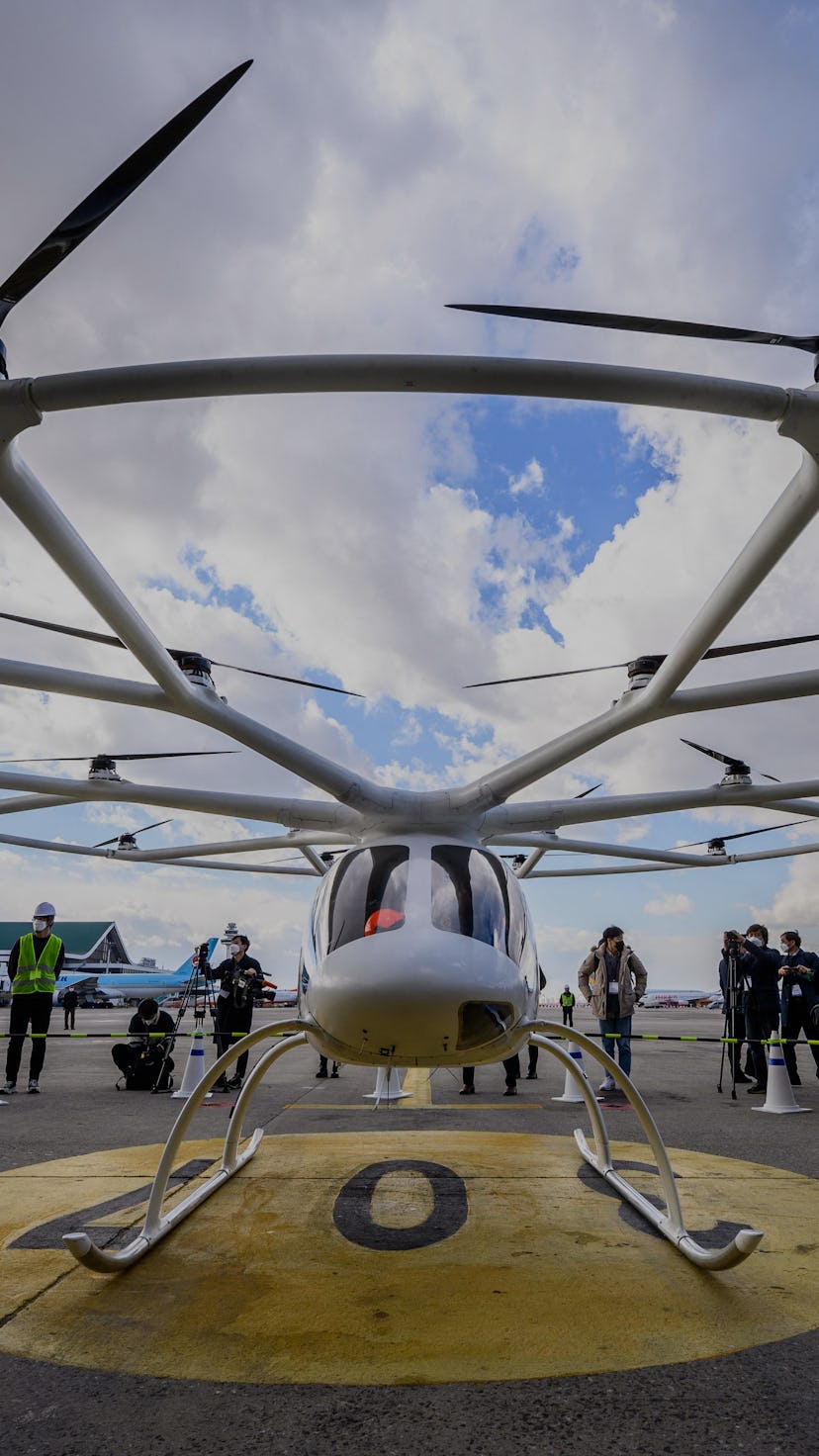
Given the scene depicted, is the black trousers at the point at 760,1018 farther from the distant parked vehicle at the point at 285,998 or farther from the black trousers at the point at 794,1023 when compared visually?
the distant parked vehicle at the point at 285,998

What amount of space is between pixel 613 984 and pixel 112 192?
31.9 feet

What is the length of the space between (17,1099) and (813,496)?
1069cm

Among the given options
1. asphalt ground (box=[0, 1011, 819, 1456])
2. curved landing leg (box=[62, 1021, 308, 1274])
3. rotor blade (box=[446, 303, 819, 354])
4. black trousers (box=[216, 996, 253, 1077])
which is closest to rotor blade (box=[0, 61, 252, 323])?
rotor blade (box=[446, 303, 819, 354])

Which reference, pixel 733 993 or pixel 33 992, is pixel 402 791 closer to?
pixel 33 992

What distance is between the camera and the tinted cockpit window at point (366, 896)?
4.71 m

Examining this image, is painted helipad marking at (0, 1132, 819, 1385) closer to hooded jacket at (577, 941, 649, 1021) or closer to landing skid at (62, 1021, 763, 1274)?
landing skid at (62, 1021, 763, 1274)

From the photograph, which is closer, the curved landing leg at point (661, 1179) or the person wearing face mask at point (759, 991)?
the curved landing leg at point (661, 1179)

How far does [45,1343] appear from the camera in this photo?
3574 mm

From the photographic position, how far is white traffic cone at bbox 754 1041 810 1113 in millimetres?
9523

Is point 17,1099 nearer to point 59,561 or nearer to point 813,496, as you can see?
point 59,561

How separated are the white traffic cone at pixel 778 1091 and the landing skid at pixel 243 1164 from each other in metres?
3.93

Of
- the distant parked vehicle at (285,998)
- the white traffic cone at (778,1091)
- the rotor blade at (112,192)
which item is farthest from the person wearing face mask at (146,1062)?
the distant parked vehicle at (285,998)

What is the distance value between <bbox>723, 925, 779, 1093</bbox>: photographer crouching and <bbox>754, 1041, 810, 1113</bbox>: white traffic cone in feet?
5.57

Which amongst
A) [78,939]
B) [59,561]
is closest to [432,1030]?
[59,561]
